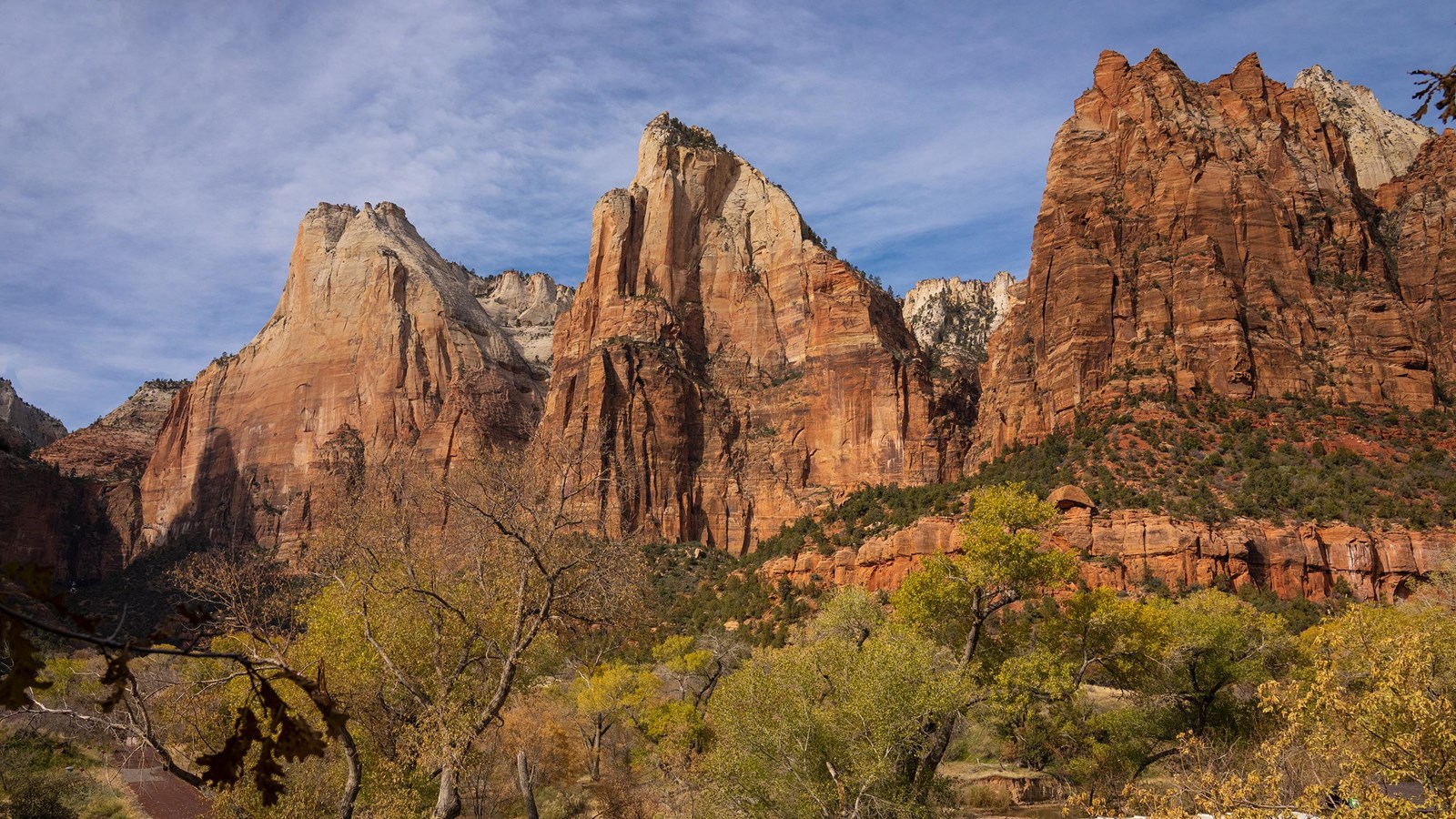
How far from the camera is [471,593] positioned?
20.7 meters

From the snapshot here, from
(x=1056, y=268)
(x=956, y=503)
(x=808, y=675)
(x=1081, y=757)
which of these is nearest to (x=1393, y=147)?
(x=1056, y=268)

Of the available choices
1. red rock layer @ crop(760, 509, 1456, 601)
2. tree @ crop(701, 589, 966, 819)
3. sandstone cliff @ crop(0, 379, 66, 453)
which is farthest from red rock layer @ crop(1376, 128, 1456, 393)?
sandstone cliff @ crop(0, 379, 66, 453)

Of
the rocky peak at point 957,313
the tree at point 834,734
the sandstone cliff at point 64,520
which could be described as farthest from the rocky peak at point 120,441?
the tree at point 834,734

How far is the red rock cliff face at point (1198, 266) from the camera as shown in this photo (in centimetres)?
6644

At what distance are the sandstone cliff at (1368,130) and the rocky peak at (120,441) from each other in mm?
141536

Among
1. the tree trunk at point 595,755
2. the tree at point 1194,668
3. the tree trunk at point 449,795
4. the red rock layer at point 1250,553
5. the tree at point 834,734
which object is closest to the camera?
the tree trunk at point 449,795

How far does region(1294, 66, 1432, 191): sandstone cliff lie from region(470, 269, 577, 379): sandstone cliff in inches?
4009

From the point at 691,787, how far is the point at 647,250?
87.6 meters

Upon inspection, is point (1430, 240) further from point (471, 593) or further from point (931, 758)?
point (471, 593)

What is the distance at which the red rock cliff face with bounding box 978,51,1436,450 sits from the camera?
66438mm

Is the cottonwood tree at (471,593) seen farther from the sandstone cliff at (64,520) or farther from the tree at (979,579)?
the sandstone cliff at (64,520)

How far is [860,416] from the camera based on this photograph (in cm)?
9500

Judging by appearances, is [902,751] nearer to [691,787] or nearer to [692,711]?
[691,787]

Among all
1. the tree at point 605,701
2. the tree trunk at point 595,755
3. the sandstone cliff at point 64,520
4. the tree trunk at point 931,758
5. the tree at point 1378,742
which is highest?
the sandstone cliff at point 64,520
